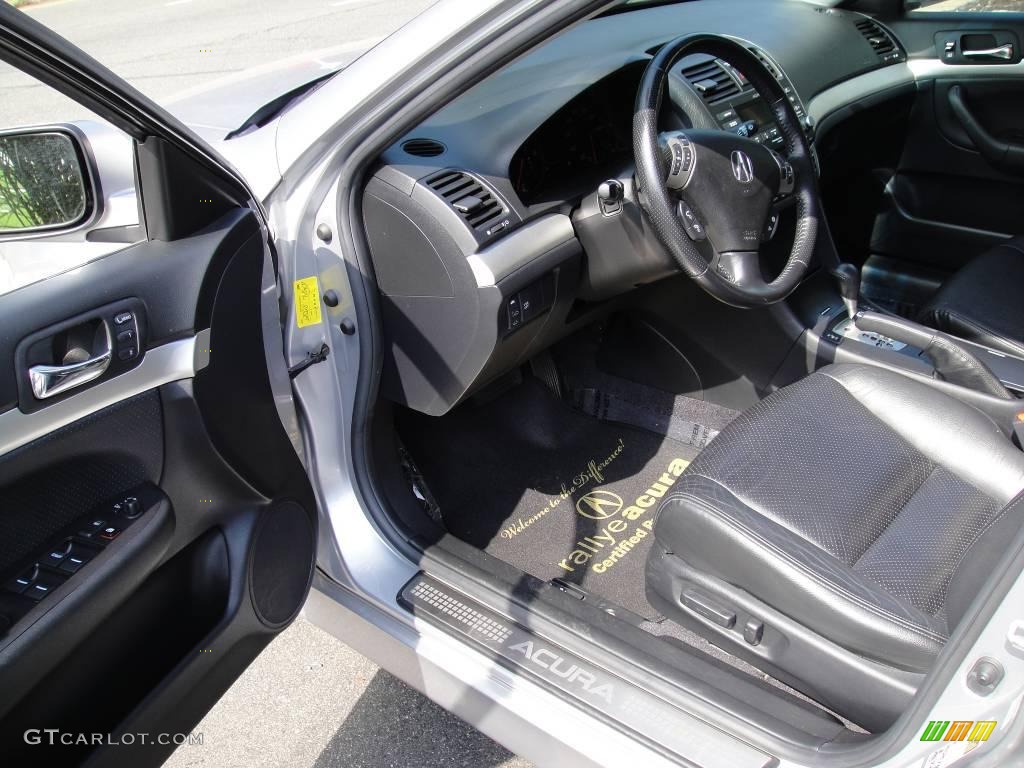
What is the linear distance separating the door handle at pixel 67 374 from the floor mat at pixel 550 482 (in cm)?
110

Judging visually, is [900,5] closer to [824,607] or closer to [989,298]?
[989,298]

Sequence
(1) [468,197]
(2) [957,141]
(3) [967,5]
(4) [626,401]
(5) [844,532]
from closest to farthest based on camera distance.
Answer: (5) [844,532] → (1) [468,197] → (4) [626,401] → (2) [957,141] → (3) [967,5]

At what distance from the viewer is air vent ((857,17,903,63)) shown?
3.00 metres

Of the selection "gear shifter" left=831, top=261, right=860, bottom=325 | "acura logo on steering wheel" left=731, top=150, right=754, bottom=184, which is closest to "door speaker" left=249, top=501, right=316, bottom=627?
"acura logo on steering wheel" left=731, top=150, right=754, bottom=184

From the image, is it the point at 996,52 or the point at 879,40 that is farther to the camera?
the point at 879,40

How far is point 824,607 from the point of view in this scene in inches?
53.9

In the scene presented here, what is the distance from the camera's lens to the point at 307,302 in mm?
1746

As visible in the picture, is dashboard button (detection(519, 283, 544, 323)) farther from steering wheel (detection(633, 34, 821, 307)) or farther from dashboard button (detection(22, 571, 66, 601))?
dashboard button (detection(22, 571, 66, 601))

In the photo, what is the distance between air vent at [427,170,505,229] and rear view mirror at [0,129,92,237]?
2.04ft

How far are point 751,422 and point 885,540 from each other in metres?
0.34

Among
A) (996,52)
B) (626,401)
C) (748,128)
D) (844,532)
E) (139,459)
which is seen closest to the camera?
(139,459)

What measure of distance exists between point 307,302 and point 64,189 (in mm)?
480

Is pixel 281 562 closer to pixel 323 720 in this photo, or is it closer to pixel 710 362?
pixel 323 720

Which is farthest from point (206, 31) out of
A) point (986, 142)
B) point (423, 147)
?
point (423, 147)
